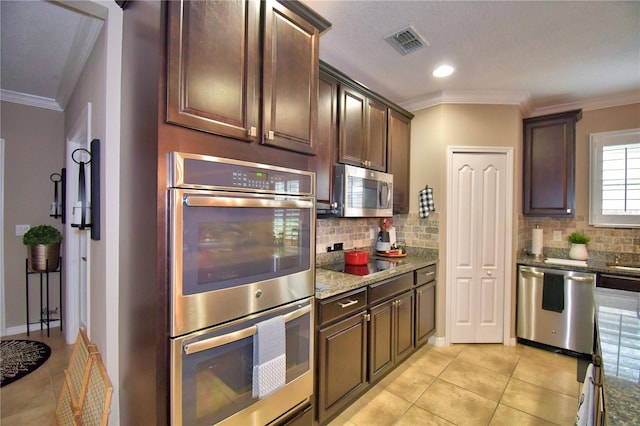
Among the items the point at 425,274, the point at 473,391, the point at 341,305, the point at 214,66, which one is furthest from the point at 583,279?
the point at 214,66

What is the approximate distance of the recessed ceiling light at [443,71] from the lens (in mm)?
2598

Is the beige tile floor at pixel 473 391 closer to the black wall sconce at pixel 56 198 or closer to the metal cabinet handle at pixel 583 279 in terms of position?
the metal cabinet handle at pixel 583 279

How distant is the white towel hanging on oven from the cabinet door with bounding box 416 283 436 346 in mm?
1766

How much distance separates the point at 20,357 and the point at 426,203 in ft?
14.1

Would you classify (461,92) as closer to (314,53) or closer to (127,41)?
(314,53)

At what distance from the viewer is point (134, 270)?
1392mm

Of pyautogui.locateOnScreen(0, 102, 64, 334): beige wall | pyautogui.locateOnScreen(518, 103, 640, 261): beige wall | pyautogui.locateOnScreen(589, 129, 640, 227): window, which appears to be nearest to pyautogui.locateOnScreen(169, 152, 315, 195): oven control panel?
pyautogui.locateOnScreen(518, 103, 640, 261): beige wall

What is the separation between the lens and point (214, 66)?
4.15ft

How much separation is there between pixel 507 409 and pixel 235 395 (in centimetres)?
203

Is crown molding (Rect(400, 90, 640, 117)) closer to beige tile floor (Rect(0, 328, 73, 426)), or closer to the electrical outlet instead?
beige tile floor (Rect(0, 328, 73, 426))

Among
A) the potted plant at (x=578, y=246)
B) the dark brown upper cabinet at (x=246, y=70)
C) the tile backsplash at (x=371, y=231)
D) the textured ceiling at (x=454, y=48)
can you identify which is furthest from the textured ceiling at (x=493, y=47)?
the potted plant at (x=578, y=246)

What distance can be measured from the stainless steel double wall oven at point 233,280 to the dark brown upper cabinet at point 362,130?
0.97 meters

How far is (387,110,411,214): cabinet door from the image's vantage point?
10.0 ft

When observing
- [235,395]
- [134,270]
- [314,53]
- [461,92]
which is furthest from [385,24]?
[235,395]
